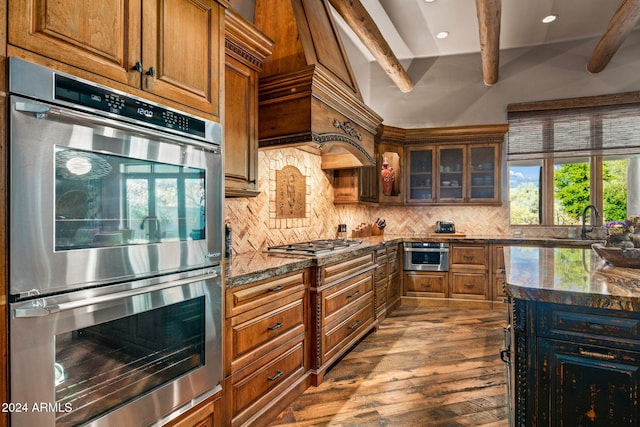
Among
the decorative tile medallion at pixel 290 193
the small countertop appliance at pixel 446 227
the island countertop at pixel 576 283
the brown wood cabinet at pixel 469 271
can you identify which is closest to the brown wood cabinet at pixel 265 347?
the decorative tile medallion at pixel 290 193

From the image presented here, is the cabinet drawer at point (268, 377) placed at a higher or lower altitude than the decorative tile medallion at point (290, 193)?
lower

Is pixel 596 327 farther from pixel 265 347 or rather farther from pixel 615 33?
pixel 615 33

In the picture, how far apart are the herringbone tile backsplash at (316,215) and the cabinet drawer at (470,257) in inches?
25.5

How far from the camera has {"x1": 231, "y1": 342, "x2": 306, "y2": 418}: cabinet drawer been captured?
1.90 m

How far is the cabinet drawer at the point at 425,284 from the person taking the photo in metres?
4.75

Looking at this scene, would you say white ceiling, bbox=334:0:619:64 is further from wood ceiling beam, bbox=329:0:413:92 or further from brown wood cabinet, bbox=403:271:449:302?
brown wood cabinet, bbox=403:271:449:302

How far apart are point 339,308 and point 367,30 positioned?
2.80 m

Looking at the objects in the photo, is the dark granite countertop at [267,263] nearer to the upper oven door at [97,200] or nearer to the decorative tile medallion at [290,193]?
the upper oven door at [97,200]

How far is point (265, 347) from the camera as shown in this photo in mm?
2084

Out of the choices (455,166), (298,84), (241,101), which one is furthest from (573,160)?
(241,101)

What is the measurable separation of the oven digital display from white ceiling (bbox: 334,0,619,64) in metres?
3.18

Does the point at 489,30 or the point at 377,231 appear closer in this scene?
the point at 489,30

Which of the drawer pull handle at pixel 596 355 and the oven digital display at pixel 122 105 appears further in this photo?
the drawer pull handle at pixel 596 355

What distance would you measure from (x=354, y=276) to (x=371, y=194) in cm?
179
